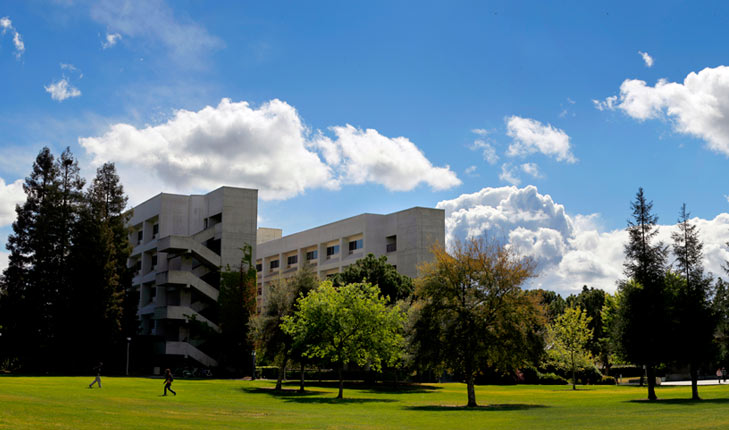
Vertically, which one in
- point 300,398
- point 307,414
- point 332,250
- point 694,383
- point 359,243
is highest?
point 359,243

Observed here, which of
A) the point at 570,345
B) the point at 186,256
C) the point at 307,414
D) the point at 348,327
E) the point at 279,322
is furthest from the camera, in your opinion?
the point at 186,256

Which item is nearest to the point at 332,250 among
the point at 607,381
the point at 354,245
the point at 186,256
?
the point at 354,245

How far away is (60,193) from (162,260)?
16.3m

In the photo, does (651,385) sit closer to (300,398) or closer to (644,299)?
(644,299)

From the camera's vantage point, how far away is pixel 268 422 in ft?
85.9

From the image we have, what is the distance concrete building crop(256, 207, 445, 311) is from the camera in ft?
267

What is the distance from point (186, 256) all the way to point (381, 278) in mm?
31247

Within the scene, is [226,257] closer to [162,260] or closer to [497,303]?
[162,260]

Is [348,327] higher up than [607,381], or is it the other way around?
[348,327]

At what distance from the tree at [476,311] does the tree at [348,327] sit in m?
8.41

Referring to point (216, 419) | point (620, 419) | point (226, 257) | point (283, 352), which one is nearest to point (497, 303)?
point (620, 419)

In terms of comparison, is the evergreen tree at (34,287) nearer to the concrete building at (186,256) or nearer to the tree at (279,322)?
the concrete building at (186,256)

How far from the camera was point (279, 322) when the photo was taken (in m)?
52.9

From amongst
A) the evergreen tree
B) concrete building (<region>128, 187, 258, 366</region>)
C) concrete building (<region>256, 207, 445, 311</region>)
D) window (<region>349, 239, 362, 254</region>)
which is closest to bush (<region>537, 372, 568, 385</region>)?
concrete building (<region>256, 207, 445, 311</region>)
